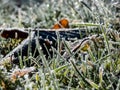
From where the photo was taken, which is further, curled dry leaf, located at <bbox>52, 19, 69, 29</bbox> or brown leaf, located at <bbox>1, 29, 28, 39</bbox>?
curled dry leaf, located at <bbox>52, 19, 69, 29</bbox>

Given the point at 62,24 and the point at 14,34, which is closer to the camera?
the point at 14,34

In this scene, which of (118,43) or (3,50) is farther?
(3,50)

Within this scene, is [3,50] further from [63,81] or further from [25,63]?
[63,81]

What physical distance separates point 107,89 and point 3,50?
0.92 m

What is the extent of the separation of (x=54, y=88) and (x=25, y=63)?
1.60 feet

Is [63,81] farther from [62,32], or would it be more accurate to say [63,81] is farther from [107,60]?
[62,32]

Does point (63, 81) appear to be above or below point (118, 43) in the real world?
below

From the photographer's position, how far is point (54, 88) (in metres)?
1.36

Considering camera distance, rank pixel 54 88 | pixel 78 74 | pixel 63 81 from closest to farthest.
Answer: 1. pixel 54 88
2. pixel 78 74
3. pixel 63 81

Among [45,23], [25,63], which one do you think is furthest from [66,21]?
[25,63]

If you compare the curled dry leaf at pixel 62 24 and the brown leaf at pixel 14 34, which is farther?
the curled dry leaf at pixel 62 24

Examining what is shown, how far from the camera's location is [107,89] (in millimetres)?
1440

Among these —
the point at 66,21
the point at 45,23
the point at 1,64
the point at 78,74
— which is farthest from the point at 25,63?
the point at 45,23

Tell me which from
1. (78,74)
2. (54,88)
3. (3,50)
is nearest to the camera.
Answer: (54,88)
